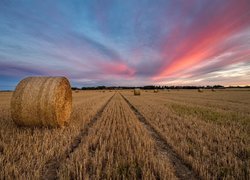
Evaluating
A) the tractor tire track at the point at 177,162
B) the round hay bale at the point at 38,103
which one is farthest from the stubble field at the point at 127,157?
the round hay bale at the point at 38,103

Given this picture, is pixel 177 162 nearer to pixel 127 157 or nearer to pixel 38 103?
pixel 127 157

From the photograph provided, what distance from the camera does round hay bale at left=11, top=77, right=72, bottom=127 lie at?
6246 mm

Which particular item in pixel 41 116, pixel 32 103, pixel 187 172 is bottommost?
pixel 187 172

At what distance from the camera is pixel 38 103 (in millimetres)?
6336

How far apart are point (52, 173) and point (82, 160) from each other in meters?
0.66

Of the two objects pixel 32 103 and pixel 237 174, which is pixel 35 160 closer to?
pixel 32 103

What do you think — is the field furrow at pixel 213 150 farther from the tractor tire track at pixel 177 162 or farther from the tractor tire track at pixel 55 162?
the tractor tire track at pixel 55 162

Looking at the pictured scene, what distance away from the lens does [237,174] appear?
3121 millimetres

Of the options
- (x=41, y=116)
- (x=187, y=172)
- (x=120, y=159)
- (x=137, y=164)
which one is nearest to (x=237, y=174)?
(x=187, y=172)

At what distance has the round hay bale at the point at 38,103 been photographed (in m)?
6.25

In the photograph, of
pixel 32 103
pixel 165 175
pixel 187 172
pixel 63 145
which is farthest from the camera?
pixel 32 103

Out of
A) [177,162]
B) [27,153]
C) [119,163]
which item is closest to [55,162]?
[27,153]

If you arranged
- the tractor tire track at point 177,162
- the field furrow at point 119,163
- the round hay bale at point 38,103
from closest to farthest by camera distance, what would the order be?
the field furrow at point 119,163 → the tractor tire track at point 177,162 → the round hay bale at point 38,103

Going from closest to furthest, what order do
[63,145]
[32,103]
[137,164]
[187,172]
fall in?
[187,172], [137,164], [63,145], [32,103]
